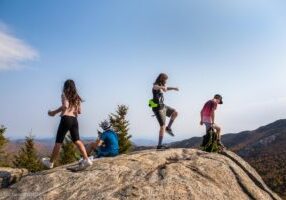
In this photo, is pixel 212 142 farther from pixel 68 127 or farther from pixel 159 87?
pixel 68 127

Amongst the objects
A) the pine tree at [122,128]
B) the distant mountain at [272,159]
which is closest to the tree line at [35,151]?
the pine tree at [122,128]

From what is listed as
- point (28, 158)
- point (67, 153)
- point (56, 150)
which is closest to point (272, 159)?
point (67, 153)

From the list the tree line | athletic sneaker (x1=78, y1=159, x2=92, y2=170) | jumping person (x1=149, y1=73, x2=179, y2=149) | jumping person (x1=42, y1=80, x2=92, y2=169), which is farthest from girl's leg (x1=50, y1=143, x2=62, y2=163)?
the tree line

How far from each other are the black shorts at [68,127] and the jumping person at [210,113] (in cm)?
605

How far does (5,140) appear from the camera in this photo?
44438mm

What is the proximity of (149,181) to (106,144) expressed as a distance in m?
3.78

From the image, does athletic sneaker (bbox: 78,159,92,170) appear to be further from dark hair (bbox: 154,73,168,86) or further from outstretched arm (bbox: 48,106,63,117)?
dark hair (bbox: 154,73,168,86)

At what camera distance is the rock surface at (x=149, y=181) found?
1198 cm

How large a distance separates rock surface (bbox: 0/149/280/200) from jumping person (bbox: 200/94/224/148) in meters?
2.09

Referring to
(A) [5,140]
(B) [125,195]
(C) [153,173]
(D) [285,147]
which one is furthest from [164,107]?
(D) [285,147]

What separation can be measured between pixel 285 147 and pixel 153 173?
158 metres

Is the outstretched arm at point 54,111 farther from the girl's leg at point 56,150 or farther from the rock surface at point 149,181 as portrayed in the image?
the rock surface at point 149,181

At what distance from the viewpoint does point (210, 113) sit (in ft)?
54.7

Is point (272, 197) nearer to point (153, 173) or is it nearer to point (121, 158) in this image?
point (153, 173)
